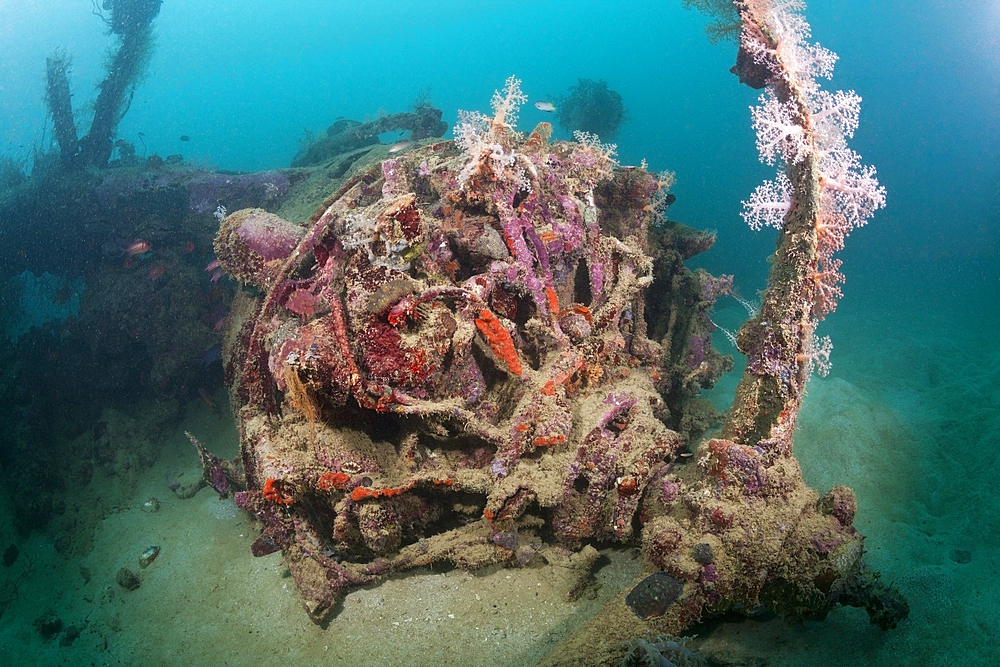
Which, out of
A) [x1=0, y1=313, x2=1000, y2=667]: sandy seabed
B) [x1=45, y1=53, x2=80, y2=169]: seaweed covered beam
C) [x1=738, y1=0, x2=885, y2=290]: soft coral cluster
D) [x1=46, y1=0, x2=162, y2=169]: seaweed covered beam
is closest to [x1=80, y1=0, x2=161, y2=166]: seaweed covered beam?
[x1=46, y1=0, x2=162, y2=169]: seaweed covered beam

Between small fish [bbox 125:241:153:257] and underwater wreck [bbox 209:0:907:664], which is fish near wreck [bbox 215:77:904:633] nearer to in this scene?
underwater wreck [bbox 209:0:907:664]

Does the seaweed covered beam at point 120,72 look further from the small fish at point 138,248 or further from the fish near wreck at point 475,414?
the fish near wreck at point 475,414

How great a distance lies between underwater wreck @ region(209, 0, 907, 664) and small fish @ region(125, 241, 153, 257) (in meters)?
4.49

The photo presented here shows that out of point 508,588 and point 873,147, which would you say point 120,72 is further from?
point 873,147

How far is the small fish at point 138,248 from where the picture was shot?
7713mm

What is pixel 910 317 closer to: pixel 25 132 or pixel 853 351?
pixel 853 351

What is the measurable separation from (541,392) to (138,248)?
8.05 meters

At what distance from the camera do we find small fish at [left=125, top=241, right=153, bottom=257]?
25.3 ft

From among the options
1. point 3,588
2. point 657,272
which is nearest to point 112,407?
point 3,588

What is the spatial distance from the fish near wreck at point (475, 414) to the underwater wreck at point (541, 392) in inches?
0.7

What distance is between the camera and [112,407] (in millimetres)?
7391

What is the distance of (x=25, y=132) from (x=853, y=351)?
11820 centimetres

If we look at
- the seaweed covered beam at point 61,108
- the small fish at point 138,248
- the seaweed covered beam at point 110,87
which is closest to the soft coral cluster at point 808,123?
the small fish at point 138,248

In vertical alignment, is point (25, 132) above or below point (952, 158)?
below
